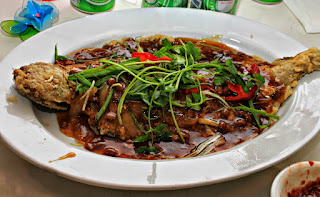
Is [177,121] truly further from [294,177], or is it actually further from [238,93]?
[294,177]

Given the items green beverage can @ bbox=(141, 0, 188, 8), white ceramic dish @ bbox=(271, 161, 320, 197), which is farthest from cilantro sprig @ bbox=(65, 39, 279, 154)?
green beverage can @ bbox=(141, 0, 188, 8)

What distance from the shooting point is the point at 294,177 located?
2.29 meters

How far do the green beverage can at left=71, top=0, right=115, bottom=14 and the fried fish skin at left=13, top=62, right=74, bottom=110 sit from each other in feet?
5.38

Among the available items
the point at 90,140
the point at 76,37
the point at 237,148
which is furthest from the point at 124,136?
the point at 76,37

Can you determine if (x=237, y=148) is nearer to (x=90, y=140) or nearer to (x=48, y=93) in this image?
(x=90, y=140)

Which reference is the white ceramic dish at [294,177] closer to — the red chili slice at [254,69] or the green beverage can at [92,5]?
the red chili slice at [254,69]

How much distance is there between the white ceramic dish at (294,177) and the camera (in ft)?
7.20

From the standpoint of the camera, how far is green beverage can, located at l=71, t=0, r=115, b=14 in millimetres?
4152

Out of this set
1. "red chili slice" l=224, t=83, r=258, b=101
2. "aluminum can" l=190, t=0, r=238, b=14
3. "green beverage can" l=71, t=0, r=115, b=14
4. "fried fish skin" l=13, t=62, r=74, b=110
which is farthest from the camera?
"green beverage can" l=71, t=0, r=115, b=14

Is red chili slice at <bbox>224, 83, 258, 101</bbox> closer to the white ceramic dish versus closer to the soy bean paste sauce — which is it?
the soy bean paste sauce

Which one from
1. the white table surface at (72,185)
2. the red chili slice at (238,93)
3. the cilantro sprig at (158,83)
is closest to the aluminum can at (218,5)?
the cilantro sprig at (158,83)

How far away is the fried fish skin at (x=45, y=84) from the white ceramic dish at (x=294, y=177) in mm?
1691

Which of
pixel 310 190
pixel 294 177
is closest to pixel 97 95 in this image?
pixel 294 177

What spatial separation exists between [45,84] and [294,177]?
1953mm
